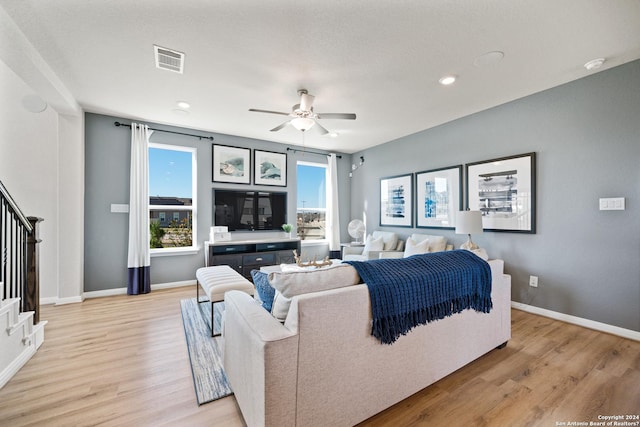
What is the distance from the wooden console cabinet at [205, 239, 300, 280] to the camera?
4248mm

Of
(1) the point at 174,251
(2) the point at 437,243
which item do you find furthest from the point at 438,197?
(1) the point at 174,251

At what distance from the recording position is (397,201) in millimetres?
5047

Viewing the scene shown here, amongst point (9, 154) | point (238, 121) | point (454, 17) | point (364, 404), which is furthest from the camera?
point (238, 121)

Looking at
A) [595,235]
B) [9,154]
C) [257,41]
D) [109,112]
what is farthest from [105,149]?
[595,235]

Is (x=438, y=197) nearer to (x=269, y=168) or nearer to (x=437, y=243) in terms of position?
(x=437, y=243)

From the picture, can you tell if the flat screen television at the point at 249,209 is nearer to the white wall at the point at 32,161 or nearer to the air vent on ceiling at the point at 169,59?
the white wall at the point at 32,161

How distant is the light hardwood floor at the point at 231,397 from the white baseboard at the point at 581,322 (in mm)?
128

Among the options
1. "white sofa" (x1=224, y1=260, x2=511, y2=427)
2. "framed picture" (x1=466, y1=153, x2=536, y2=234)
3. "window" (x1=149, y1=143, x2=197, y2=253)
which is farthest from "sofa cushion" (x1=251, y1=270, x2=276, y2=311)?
"window" (x1=149, y1=143, x2=197, y2=253)

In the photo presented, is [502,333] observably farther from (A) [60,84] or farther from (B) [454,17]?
(A) [60,84]

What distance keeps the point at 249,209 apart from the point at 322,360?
157 inches

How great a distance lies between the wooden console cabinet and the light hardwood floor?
1.63 meters

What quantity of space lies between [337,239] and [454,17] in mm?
4557

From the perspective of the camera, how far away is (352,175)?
6246mm

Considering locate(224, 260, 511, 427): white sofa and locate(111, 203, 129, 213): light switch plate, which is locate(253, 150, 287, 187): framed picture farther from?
locate(224, 260, 511, 427): white sofa
